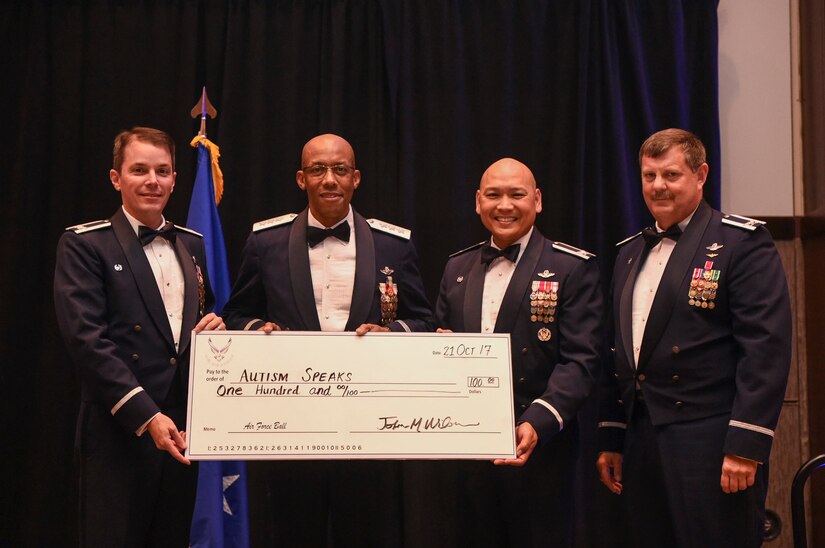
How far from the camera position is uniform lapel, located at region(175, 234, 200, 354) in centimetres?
311

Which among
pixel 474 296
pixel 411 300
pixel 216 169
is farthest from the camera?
pixel 216 169

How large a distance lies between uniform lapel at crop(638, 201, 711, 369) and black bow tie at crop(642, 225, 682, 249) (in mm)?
58

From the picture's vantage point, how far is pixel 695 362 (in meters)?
2.92

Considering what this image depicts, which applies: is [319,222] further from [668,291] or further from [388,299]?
[668,291]

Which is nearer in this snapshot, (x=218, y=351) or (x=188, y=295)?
(x=218, y=351)

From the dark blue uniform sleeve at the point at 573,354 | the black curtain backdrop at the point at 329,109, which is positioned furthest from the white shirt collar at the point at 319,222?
the black curtain backdrop at the point at 329,109

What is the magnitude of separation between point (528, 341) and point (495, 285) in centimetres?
28

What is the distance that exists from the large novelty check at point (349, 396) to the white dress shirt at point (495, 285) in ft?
0.75

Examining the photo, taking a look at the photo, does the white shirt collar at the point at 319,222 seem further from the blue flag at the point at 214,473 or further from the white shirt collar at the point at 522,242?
Answer: the blue flag at the point at 214,473

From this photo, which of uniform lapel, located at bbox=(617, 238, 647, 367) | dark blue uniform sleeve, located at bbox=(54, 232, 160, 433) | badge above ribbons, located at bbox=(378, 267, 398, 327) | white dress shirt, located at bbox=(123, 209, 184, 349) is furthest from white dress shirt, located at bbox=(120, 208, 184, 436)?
uniform lapel, located at bbox=(617, 238, 647, 367)

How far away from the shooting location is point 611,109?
4.51 m

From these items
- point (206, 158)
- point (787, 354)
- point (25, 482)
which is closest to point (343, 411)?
point (787, 354)

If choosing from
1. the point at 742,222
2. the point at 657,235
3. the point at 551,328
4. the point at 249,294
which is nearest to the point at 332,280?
the point at 249,294

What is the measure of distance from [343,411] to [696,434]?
1.31 m
